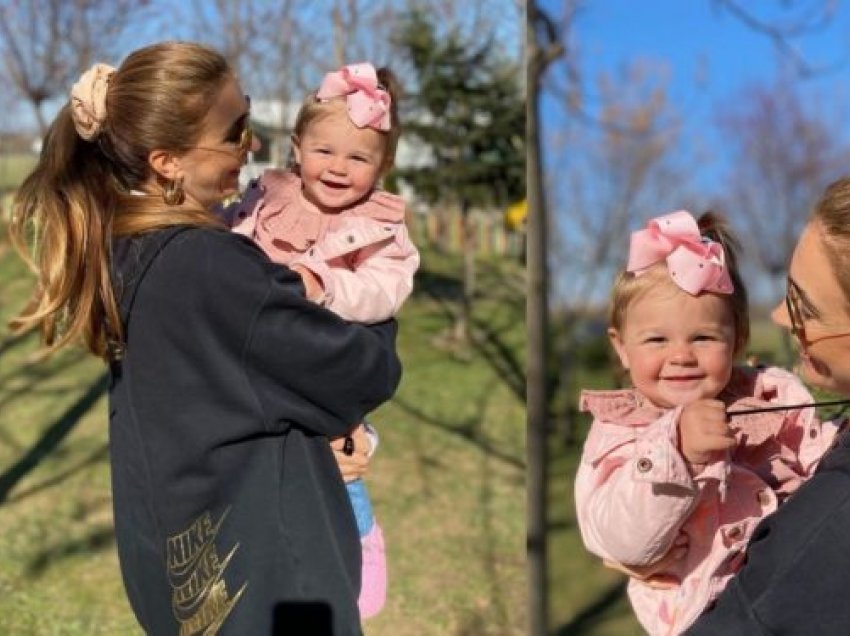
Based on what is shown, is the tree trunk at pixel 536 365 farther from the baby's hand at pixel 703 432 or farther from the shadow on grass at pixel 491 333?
the shadow on grass at pixel 491 333

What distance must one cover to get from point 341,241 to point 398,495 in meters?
4.27

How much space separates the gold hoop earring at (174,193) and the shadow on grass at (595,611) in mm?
995

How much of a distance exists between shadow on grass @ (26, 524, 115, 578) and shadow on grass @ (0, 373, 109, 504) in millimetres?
Result: 651

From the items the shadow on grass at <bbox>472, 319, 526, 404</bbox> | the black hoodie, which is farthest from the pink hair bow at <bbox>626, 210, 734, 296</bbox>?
the shadow on grass at <bbox>472, 319, 526, 404</bbox>

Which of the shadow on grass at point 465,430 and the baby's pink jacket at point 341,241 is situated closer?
the baby's pink jacket at point 341,241

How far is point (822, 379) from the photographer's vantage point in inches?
49.2

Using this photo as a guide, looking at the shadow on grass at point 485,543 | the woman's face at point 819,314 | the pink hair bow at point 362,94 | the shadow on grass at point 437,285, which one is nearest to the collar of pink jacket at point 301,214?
the pink hair bow at point 362,94

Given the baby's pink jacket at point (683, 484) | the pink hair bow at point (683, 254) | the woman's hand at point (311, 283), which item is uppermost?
the pink hair bow at point (683, 254)

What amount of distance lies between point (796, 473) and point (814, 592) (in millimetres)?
410

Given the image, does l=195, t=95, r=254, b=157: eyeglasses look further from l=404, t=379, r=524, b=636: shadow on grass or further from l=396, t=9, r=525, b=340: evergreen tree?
l=396, t=9, r=525, b=340: evergreen tree

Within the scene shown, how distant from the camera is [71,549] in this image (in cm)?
A: 485

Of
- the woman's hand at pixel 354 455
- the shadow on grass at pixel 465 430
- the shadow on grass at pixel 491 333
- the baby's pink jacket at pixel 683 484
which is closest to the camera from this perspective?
the baby's pink jacket at pixel 683 484

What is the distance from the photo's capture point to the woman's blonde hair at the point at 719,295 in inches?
58.9

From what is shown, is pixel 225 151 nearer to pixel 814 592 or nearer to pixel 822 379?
pixel 822 379
